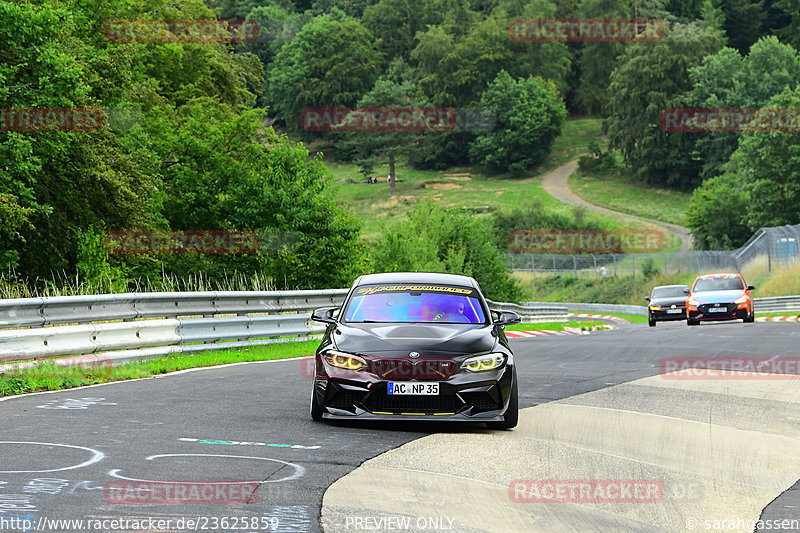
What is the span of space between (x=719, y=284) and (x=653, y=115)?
94.6 metres

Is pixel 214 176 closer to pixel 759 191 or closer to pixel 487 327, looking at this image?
pixel 487 327

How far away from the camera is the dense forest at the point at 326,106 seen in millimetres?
31172

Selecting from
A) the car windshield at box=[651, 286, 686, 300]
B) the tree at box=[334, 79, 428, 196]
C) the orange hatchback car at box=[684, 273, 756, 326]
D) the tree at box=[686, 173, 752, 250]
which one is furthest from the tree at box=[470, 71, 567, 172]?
the orange hatchback car at box=[684, 273, 756, 326]

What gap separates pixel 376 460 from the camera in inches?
306

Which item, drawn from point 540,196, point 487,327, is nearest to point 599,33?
point 540,196

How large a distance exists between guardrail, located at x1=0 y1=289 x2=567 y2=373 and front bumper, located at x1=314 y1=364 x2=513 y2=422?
4.95 metres

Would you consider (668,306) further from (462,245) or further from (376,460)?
(376,460)

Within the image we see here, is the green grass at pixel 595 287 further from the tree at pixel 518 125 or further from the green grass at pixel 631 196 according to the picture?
the tree at pixel 518 125

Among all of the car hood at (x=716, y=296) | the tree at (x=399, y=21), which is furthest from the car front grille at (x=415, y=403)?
the tree at (x=399, y=21)

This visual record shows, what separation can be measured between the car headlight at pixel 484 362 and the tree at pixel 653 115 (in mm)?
118757

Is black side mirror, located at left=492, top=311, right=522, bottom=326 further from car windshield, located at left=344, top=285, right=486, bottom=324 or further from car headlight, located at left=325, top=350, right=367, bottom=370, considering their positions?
car headlight, located at left=325, top=350, right=367, bottom=370

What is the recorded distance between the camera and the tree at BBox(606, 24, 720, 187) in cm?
12512

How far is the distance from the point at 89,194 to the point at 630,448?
2539 centimetres

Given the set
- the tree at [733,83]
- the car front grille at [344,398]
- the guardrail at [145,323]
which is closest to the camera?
the car front grille at [344,398]
